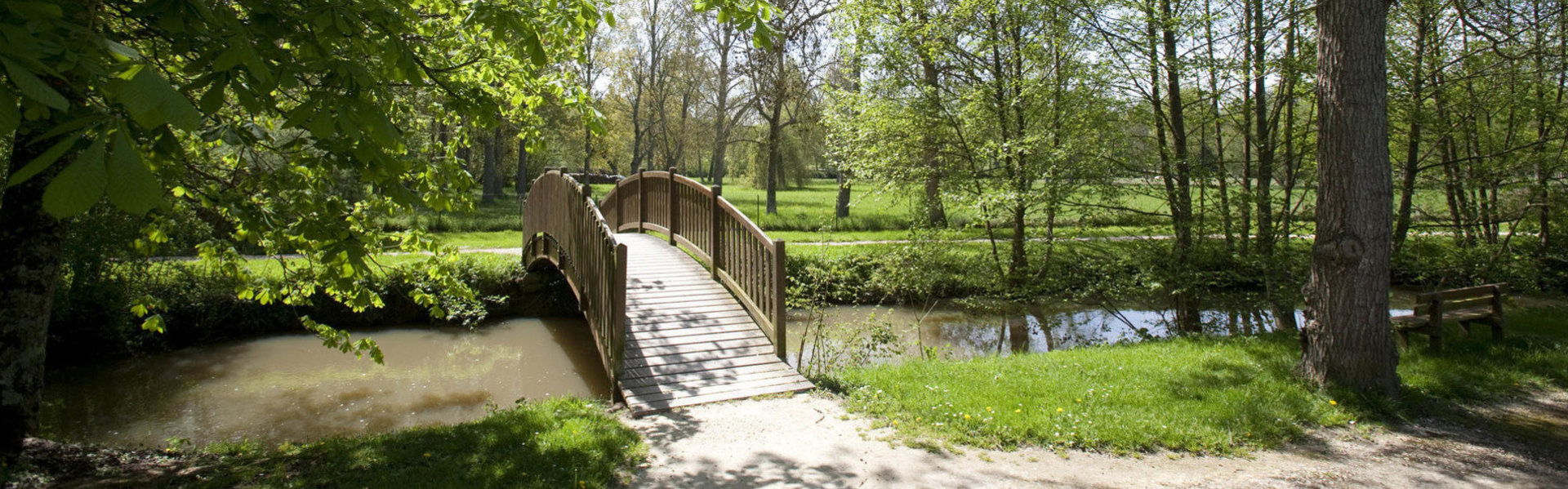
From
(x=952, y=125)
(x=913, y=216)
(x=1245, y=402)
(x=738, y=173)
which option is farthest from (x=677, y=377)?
(x=738, y=173)

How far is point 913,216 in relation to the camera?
12.2 metres

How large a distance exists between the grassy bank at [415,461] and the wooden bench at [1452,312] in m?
7.09

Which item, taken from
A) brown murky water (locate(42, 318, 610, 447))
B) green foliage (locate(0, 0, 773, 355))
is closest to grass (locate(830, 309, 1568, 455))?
green foliage (locate(0, 0, 773, 355))

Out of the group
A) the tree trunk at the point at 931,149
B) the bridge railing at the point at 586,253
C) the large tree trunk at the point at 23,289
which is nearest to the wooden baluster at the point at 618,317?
the bridge railing at the point at 586,253

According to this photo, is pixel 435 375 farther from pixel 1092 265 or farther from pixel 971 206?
pixel 1092 265

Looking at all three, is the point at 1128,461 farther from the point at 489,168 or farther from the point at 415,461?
the point at 489,168

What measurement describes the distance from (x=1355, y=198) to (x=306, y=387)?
10712mm

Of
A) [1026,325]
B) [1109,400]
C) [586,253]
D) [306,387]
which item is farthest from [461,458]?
[1026,325]

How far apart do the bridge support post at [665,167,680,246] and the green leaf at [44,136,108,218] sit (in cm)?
942

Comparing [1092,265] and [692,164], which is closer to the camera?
[1092,265]

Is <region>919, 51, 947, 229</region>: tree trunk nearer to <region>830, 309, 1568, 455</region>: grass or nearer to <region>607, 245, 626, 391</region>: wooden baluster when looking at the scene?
<region>830, 309, 1568, 455</region>: grass

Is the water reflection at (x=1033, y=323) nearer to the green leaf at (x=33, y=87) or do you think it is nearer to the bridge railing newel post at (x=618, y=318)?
the bridge railing newel post at (x=618, y=318)

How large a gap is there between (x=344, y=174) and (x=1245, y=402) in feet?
60.1

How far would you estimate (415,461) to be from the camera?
537 centimetres
